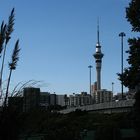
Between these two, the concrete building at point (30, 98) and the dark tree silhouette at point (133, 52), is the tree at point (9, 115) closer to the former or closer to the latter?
the concrete building at point (30, 98)

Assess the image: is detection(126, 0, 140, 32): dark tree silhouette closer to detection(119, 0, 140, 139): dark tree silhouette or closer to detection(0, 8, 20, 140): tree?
detection(119, 0, 140, 139): dark tree silhouette

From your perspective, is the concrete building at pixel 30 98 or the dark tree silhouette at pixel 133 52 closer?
the concrete building at pixel 30 98

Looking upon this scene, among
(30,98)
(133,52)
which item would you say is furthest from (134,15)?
(30,98)

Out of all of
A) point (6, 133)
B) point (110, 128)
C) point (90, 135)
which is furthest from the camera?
point (110, 128)

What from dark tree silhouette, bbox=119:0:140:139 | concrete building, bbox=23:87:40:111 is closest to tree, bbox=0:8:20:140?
concrete building, bbox=23:87:40:111

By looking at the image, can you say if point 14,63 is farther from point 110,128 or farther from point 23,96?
point 110,128

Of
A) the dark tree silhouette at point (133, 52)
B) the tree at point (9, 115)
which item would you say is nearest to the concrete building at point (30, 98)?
the tree at point (9, 115)

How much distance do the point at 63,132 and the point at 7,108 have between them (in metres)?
9.70

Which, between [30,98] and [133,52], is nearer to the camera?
[30,98]

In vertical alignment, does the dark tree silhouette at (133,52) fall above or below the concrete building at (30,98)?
above

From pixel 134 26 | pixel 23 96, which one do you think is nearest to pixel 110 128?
pixel 134 26

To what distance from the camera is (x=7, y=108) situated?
31.4 ft

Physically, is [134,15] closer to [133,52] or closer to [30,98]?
[133,52]

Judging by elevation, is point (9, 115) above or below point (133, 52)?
below
